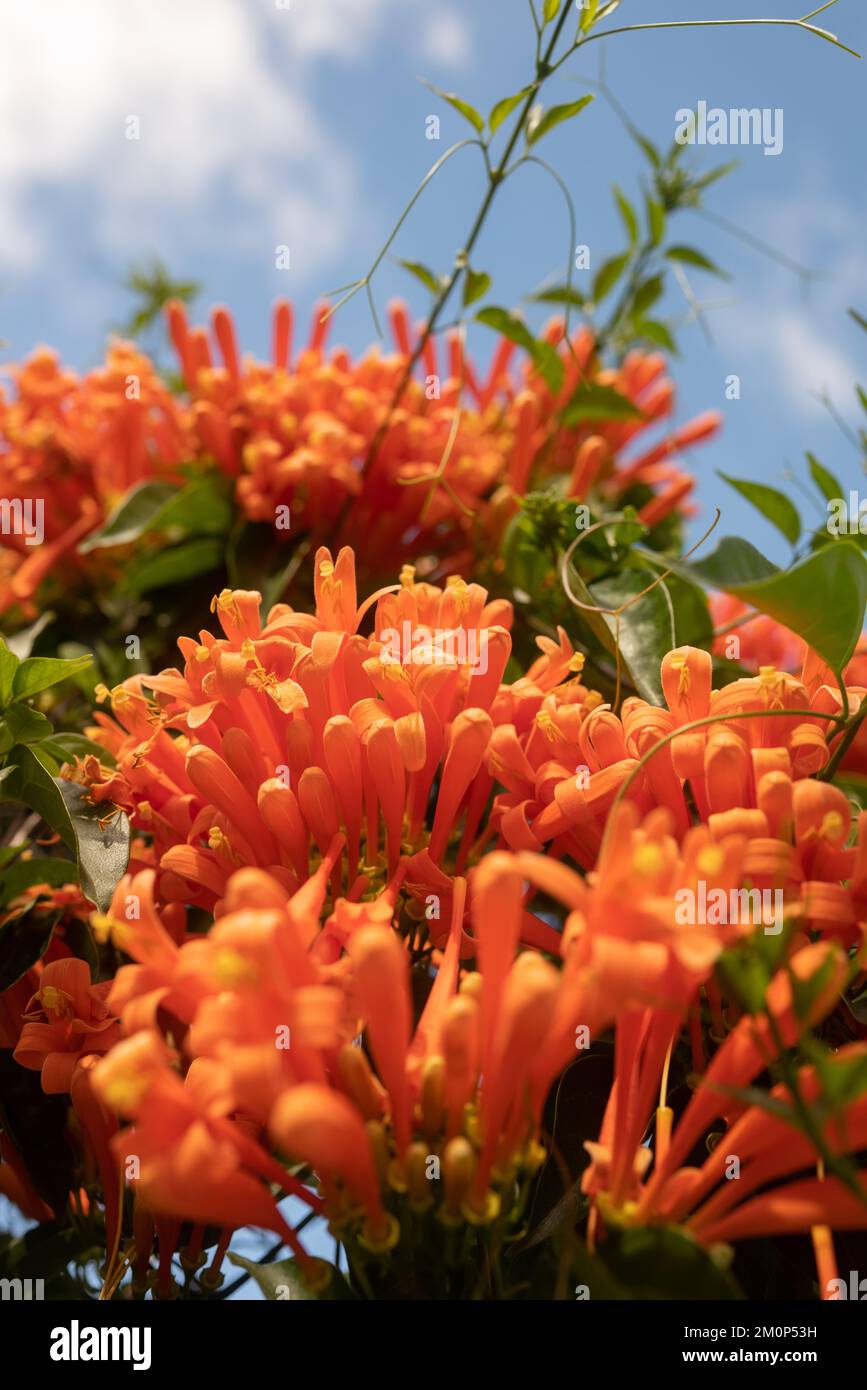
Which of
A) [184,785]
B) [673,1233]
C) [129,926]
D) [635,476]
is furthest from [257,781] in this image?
[635,476]

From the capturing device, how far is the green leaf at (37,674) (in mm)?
1245

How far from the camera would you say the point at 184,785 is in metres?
1.19

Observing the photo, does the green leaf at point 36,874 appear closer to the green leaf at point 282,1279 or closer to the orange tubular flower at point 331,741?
the orange tubular flower at point 331,741

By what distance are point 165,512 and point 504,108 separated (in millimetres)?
897

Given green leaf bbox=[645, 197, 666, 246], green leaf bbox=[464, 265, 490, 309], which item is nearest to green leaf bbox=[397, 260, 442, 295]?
green leaf bbox=[464, 265, 490, 309]

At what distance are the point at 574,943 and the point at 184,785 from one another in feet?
1.69

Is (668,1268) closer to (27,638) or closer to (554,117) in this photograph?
(554,117)

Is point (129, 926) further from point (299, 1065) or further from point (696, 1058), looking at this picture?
point (696, 1058)

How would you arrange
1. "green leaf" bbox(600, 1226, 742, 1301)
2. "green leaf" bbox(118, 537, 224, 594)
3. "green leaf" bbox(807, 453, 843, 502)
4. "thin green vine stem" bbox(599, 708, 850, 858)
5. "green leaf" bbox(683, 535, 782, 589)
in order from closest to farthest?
"green leaf" bbox(600, 1226, 742, 1301)
"thin green vine stem" bbox(599, 708, 850, 858)
"green leaf" bbox(683, 535, 782, 589)
"green leaf" bbox(807, 453, 843, 502)
"green leaf" bbox(118, 537, 224, 594)

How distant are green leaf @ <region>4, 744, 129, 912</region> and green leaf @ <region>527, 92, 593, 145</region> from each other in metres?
1.00

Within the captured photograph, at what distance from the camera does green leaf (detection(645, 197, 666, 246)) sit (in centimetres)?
219

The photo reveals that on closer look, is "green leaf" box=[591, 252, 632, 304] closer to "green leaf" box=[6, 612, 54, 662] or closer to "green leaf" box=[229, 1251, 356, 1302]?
"green leaf" box=[6, 612, 54, 662]

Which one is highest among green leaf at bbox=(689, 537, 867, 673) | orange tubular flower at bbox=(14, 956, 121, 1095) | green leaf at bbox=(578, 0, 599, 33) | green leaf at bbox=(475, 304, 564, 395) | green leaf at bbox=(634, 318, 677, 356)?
green leaf at bbox=(634, 318, 677, 356)

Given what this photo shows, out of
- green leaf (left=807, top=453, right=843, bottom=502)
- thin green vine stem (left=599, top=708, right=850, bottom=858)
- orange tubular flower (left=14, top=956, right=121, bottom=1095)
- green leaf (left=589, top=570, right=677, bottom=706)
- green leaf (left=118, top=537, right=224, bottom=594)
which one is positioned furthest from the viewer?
green leaf (left=118, top=537, right=224, bottom=594)
